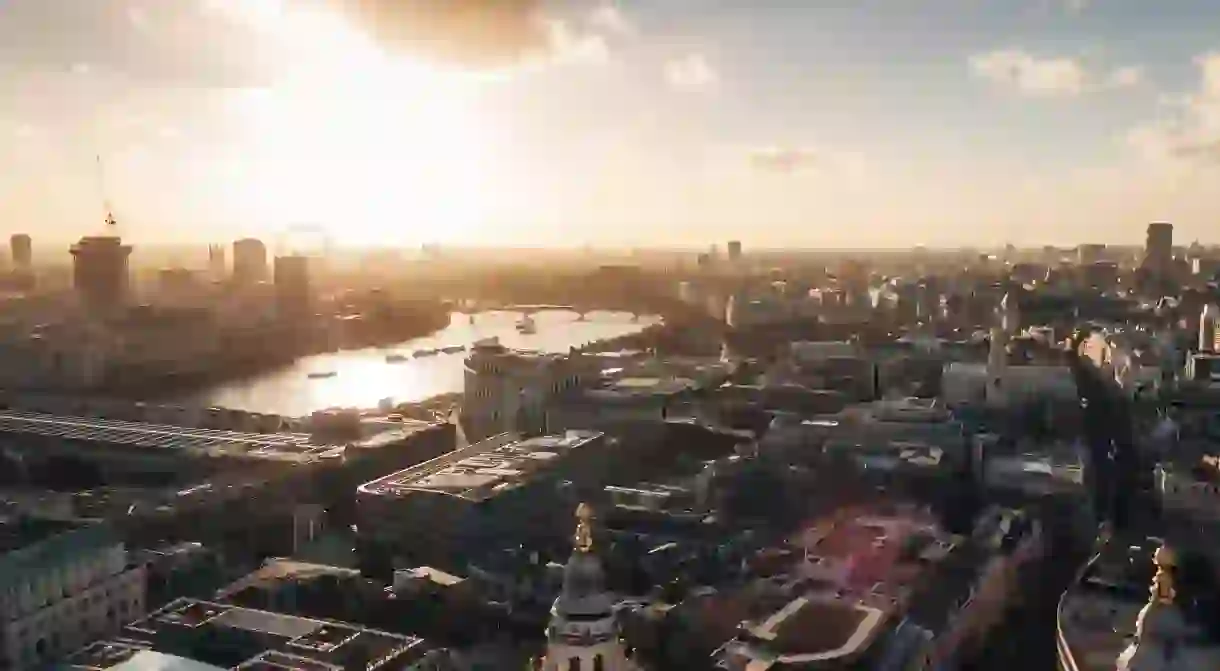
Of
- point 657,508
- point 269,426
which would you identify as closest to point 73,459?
point 269,426

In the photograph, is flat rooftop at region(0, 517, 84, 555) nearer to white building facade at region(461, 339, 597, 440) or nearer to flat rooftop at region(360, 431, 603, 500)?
flat rooftop at region(360, 431, 603, 500)

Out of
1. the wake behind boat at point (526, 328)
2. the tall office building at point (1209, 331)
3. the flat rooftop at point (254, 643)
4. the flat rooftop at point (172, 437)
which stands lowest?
the wake behind boat at point (526, 328)

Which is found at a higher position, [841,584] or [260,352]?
[841,584]

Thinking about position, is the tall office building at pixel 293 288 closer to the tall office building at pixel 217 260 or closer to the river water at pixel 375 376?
the river water at pixel 375 376

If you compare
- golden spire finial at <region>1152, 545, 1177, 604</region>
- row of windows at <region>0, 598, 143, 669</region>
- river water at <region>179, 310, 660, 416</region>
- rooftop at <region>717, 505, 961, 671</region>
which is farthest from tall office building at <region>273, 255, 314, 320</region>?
golden spire finial at <region>1152, 545, 1177, 604</region>

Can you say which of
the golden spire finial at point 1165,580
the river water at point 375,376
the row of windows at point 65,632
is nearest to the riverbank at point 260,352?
the river water at point 375,376

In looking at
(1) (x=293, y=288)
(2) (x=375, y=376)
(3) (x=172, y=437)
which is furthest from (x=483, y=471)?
(1) (x=293, y=288)

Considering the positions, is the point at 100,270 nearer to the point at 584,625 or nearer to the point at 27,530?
the point at 27,530
